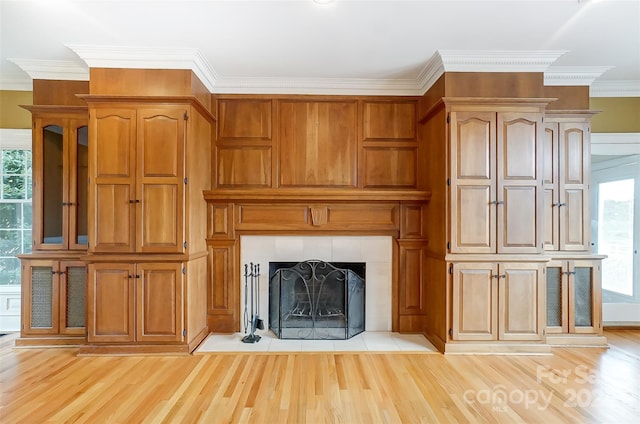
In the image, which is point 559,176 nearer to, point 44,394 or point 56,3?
point 56,3

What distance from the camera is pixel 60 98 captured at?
11.4ft

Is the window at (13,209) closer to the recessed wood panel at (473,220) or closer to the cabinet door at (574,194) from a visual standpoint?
the recessed wood panel at (473,220)

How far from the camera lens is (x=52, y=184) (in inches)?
136

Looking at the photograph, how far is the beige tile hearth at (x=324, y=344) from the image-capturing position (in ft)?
10.9

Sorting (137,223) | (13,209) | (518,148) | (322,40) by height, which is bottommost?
(137,223)

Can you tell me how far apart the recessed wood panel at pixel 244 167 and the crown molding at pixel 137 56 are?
0.97 m

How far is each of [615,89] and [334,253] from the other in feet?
12.3

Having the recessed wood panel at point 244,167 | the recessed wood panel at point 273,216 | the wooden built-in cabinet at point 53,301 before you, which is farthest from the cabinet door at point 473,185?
the wooden built-in cabinet at point 53,301

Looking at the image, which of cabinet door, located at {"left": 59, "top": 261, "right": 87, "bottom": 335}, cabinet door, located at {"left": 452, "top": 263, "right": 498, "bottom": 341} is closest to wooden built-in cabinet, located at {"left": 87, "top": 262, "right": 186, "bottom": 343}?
cabinet door, located at {"left": 59, "top": 261, "right": 87, "bottom": 335}

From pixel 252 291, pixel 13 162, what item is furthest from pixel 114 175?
pixel 13 162

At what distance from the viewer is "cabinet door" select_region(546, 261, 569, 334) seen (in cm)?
344

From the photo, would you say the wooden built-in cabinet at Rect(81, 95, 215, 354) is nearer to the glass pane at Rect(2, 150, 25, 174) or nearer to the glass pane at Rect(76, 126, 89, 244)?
the glass pane at Rect(76, 126, 89, 244)

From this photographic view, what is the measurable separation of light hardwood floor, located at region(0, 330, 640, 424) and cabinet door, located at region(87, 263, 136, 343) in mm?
215

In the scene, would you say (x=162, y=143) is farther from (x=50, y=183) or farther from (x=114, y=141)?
(x=50, y=183)
